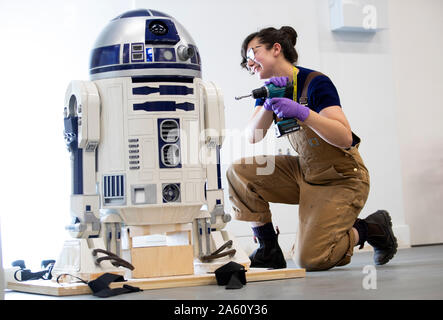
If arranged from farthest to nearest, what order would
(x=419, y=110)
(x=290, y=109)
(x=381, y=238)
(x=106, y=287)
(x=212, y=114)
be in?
(x=419, y=110) → (x=381, y=238) → (x=212, y=114) → (x=290, y=109) → (x=106, y=287)

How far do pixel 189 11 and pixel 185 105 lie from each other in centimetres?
176

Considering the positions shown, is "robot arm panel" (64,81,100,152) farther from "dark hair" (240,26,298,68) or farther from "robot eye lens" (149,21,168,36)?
"dark hair" (240,26,298,68)

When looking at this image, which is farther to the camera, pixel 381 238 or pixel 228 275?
pixel 381 238

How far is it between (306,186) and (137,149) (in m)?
0.90

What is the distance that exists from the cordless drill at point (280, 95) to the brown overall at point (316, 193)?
175 mm

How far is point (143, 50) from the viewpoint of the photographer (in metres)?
2.75

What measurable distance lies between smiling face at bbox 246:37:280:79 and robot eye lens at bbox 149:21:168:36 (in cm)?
50

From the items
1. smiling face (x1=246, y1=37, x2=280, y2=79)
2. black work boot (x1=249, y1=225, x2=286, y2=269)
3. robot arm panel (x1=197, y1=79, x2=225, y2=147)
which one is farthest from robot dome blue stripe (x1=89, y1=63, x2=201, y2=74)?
black work boot (x1=249, y1=225, x2=286, y2=269)

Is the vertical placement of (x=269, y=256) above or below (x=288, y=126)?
below

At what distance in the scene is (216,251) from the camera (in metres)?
2.82

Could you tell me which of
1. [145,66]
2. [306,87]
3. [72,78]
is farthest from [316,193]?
[72,78]

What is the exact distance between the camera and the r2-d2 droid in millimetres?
2732

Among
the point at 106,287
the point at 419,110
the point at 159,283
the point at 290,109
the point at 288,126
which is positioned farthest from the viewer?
the point at 419,110

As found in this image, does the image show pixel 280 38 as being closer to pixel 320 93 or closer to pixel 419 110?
pixel 320 93
